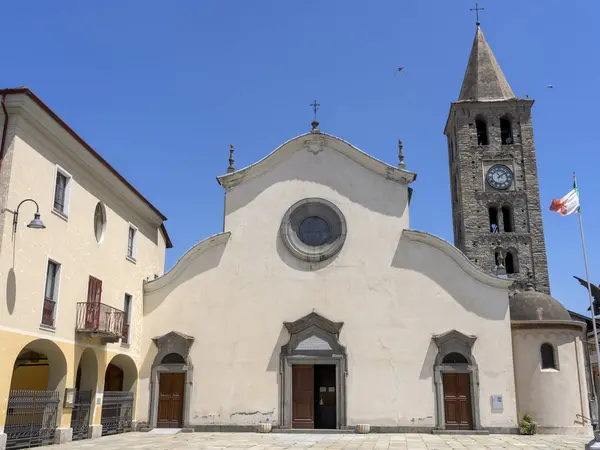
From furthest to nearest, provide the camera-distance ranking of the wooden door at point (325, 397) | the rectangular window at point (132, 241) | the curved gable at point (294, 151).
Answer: the curved gable at point (294, 151)
the rectangular window at point (132, 241)
the wooden door at point (325, 397)

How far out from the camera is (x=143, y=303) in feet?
80.6

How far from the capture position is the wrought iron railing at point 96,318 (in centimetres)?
1880

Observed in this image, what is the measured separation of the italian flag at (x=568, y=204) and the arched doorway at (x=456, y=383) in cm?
570

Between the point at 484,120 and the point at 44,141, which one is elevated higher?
the point at 484,120

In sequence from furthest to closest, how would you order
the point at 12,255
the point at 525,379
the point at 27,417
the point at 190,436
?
the point at 525,379 < the point at 190,436 < the point at 27,417 < the point at 12,255

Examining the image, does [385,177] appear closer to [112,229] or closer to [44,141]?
[112,229]

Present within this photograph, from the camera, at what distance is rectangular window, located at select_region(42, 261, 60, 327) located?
16989 mm

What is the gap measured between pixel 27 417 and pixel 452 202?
34.7 metres

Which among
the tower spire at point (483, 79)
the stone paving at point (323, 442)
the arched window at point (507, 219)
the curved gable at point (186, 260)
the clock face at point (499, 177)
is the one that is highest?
the tower spire at point (483, 79)

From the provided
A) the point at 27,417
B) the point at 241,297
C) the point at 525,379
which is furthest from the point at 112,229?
the point at 525,379

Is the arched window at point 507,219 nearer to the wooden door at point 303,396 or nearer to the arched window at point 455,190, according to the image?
the arched window at point 455,190

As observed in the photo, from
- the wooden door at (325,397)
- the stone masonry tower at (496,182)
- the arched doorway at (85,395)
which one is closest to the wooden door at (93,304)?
the arched doorway at (85,395)

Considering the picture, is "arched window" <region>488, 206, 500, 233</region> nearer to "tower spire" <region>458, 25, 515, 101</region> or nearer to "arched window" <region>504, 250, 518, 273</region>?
"arched window" <region>504, 250, 518, 273</region>

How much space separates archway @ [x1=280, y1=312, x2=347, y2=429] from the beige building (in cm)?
5
